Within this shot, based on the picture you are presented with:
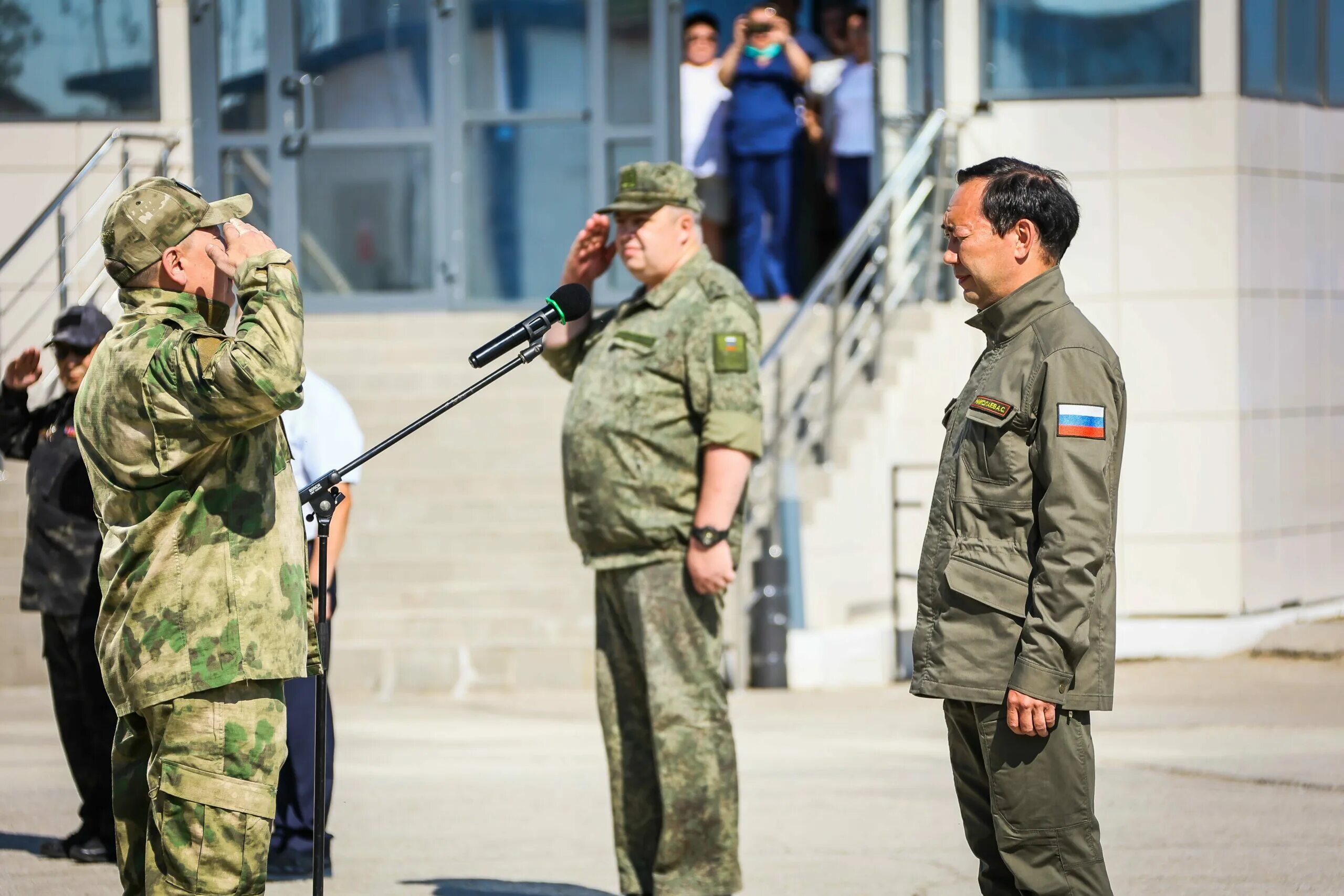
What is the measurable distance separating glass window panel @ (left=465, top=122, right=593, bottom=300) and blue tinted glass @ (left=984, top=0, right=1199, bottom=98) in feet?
11.5

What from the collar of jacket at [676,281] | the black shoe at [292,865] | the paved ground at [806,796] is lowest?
the paved ground at [806,796]

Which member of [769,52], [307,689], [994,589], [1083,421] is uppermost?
[769,52]

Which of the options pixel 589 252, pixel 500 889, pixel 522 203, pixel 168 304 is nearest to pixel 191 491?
pixel 168 304

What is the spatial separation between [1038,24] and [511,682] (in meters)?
5.58

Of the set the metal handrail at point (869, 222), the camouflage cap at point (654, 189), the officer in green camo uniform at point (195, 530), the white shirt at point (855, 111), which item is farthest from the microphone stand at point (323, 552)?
the white shirt at point (855, 111)

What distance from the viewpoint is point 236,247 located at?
3.91m

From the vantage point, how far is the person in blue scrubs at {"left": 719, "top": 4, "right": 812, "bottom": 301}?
41.1 ft

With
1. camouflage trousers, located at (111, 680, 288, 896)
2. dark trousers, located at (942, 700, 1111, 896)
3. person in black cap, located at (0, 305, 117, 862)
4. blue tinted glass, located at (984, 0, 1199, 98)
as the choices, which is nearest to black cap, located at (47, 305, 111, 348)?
person in black cap, located at (0, 305, 117, 862)

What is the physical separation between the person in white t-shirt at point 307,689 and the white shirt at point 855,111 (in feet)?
23.7

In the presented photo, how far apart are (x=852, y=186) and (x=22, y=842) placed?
8.04 meters

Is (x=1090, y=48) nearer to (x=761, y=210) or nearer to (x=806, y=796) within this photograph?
(x=761, y=210)

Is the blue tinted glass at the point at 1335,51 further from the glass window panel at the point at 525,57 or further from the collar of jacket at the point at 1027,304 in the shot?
the collar of jacket at the point at 1027,304

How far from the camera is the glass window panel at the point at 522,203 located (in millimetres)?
14102

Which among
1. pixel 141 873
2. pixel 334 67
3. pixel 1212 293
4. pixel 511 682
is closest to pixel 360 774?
pixel 511 682
